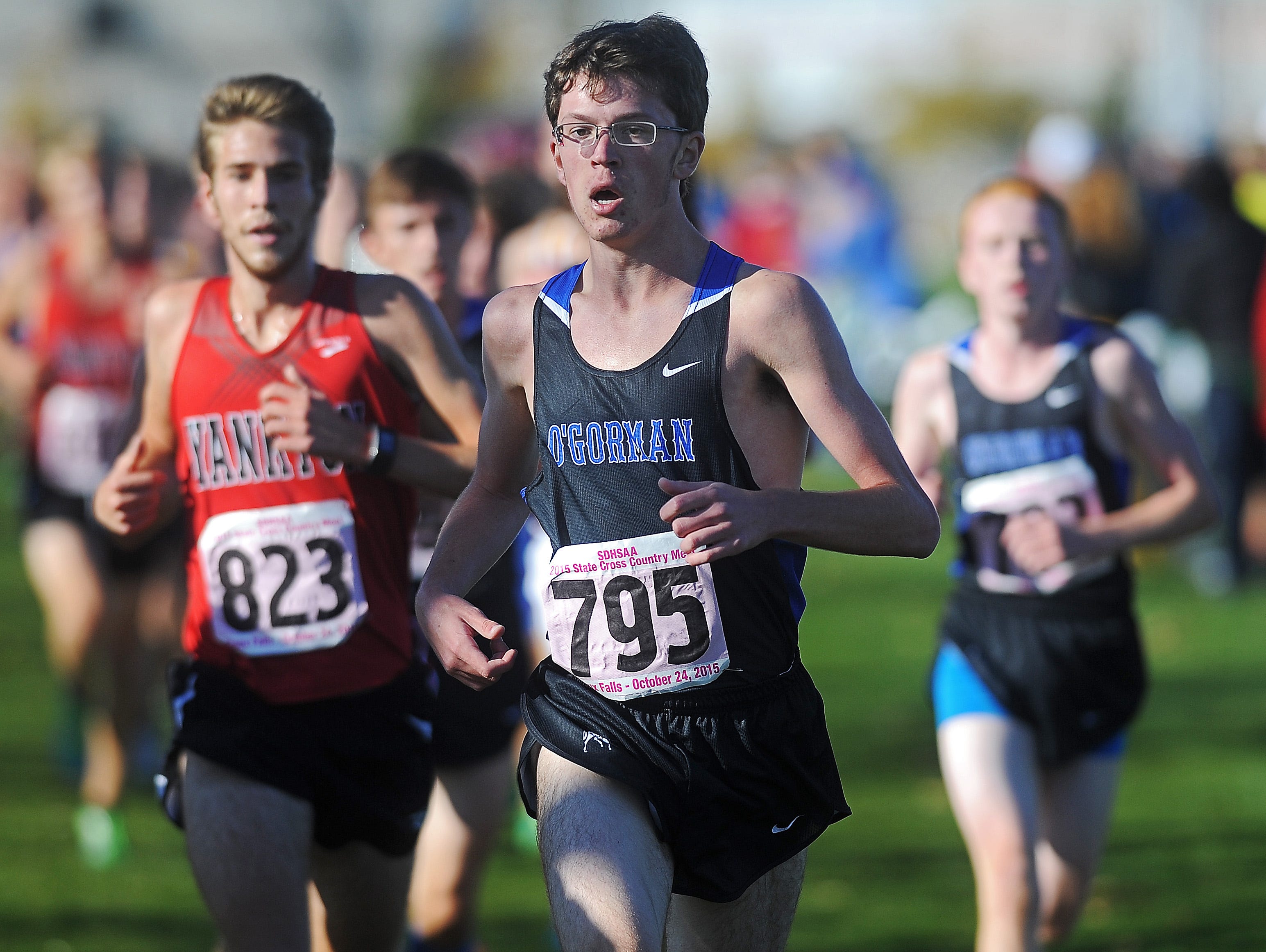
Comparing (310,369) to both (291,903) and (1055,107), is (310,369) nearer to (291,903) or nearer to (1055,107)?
(291,903)

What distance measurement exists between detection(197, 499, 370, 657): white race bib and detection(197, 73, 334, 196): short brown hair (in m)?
0.80

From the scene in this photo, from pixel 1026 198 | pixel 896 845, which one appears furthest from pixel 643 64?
pixel 896 845

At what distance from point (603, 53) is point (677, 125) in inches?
7.4

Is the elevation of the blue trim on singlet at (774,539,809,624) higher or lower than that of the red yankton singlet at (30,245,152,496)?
lower

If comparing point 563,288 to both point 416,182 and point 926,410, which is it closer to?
point 416,182

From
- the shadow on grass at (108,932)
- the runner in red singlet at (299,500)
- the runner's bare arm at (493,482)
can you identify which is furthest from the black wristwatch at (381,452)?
the shadow on grass at (108,932)

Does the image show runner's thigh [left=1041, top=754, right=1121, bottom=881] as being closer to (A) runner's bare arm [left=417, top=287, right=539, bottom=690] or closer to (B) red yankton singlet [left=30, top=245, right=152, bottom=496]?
(A) runner's bare arm [left=417, top=287, right=539, bottom=690]

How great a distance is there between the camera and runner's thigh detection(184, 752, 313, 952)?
12.0 feet

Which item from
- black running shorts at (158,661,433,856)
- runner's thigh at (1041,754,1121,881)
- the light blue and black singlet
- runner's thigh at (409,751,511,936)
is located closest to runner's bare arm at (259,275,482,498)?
black running shorts at (158,661,433,856)

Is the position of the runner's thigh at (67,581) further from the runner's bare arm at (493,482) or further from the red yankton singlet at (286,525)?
the runner's bare arm at (493,482)

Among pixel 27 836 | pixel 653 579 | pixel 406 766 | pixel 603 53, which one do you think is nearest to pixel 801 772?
pixel 653 579

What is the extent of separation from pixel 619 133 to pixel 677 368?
44 centimetres

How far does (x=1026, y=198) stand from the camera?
4.96 meters

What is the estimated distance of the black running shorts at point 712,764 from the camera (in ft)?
10.7
